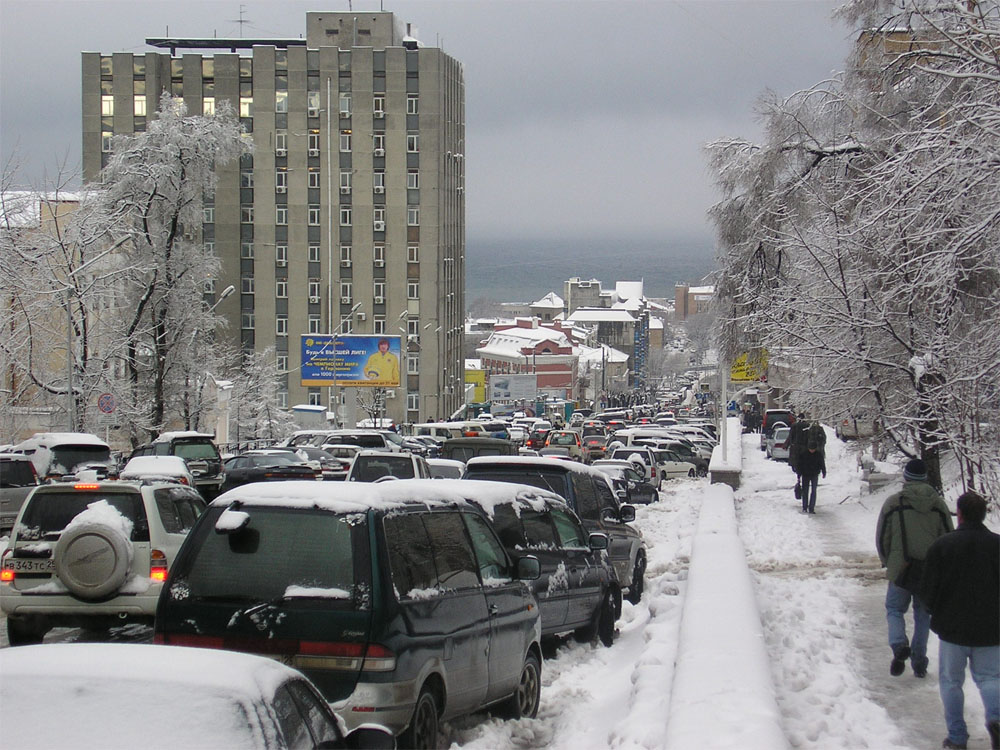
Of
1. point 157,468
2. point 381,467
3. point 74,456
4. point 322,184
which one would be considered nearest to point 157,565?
point 157,468

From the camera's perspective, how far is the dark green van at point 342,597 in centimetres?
684

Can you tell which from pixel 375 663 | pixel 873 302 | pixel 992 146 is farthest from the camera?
pixel 873 302

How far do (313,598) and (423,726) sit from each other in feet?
3.46

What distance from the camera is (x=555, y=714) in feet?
32.0

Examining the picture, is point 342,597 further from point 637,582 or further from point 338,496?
point 637,582

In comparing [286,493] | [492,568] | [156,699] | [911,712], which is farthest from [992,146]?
[156,699]

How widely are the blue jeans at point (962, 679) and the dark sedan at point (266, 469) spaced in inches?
755

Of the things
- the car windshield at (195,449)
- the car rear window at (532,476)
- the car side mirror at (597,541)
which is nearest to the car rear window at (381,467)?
the car windshield at (195,449)

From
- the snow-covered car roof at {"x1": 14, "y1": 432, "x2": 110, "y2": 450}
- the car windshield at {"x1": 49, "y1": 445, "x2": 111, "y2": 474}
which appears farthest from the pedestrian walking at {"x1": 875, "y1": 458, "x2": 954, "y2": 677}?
the snow-covered car roof at {"x1": 14, "y1": 432, "x2": 110, "y2": 450}

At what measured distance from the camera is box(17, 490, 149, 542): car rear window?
12570 mm

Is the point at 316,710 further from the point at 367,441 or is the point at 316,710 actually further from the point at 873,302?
the point at 367,441

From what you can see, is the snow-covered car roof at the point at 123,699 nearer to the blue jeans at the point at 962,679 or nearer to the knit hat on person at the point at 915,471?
the blue jeans at the point at 962,679

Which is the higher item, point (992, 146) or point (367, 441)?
point (992, 146)

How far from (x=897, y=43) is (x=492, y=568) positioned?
15.1 m
